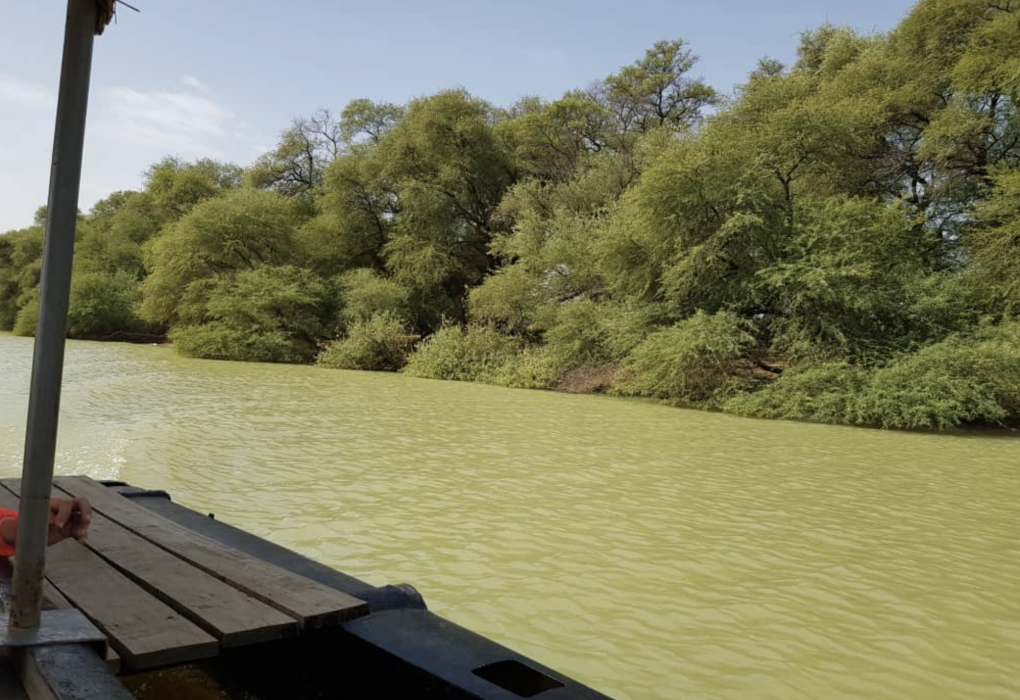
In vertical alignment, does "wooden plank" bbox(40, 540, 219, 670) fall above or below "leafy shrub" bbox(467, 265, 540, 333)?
below

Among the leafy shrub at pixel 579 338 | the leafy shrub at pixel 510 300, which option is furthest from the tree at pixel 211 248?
the leafy shrub at pixel 579 338

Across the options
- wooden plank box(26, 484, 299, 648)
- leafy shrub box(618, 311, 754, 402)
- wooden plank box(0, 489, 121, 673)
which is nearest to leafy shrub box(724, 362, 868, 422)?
leafy shrub box(618, 311, 754, 402)

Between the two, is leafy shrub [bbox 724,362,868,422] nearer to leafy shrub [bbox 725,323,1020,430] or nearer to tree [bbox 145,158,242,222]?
leafy shrub [bbox 725,323,1020,430]

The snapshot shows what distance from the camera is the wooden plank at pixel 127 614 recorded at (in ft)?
6.52

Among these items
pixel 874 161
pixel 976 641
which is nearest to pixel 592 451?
pixel 976 641

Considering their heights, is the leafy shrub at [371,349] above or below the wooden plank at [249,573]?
above

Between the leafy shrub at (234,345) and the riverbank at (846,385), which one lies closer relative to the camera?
the riverbank at (846,385)

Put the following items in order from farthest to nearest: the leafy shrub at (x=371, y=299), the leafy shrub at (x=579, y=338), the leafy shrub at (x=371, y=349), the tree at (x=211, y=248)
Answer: the tree at (x=211, y=248) → the leafy shrub at (x=371, y=299) → the leafy shrub at (x=371, y=349) → the leafy shrub at (x=579, y=338)

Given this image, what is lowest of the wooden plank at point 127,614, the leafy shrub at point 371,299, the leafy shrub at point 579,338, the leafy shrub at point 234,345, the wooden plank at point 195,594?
the wooden plank at point 127,614

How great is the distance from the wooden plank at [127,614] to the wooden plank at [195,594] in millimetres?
35

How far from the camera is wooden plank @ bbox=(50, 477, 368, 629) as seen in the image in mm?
2311

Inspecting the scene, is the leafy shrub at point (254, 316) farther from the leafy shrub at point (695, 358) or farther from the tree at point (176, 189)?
the leafy shrub at point (695, 358)

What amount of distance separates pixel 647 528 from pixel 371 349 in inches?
913

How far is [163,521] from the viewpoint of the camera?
329 centimetres
